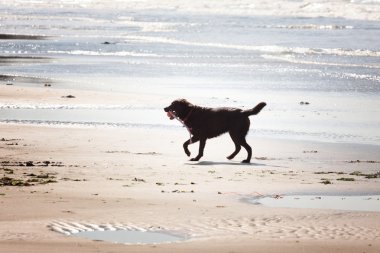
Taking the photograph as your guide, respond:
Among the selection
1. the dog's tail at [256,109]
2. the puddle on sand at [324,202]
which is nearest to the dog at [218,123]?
the dog's tail at [256,109]

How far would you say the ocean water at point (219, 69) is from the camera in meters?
20.8

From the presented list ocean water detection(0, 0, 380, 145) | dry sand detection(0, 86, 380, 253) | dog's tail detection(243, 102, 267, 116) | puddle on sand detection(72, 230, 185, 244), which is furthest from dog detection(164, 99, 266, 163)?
puddle on sand detection(72, 230, 185, 244)

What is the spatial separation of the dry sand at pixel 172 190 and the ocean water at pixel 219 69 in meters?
1.89

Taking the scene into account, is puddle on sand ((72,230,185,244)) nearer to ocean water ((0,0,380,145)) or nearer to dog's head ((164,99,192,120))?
dog's head ((164,99,192,120))

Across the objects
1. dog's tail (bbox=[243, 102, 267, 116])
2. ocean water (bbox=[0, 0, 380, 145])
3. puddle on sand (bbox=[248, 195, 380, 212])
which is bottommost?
puddle on sand (bbox=[248, 195, 380, 212])

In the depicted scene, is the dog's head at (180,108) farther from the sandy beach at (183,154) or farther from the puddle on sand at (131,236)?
the puddle on sand at (131,236)

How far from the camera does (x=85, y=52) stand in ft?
142

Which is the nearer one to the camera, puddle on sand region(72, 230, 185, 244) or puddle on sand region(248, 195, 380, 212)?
puddle on sand region(72, 230, 185, 244)

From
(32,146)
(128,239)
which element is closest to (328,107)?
(32,146)

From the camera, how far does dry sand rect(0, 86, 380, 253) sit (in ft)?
30.2

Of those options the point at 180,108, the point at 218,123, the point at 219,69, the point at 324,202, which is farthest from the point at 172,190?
the point at 219,69

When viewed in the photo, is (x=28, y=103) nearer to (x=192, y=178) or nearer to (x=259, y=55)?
(x=192, y=178)

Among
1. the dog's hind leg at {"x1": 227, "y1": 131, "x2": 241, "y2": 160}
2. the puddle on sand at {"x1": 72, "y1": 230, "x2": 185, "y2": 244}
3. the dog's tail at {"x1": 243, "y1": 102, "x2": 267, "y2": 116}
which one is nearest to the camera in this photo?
the puddle on sand at {"x1": 72, "y1": 230, "x2": 185, "y2": 244}

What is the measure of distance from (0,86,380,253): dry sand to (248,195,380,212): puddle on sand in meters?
0.34
